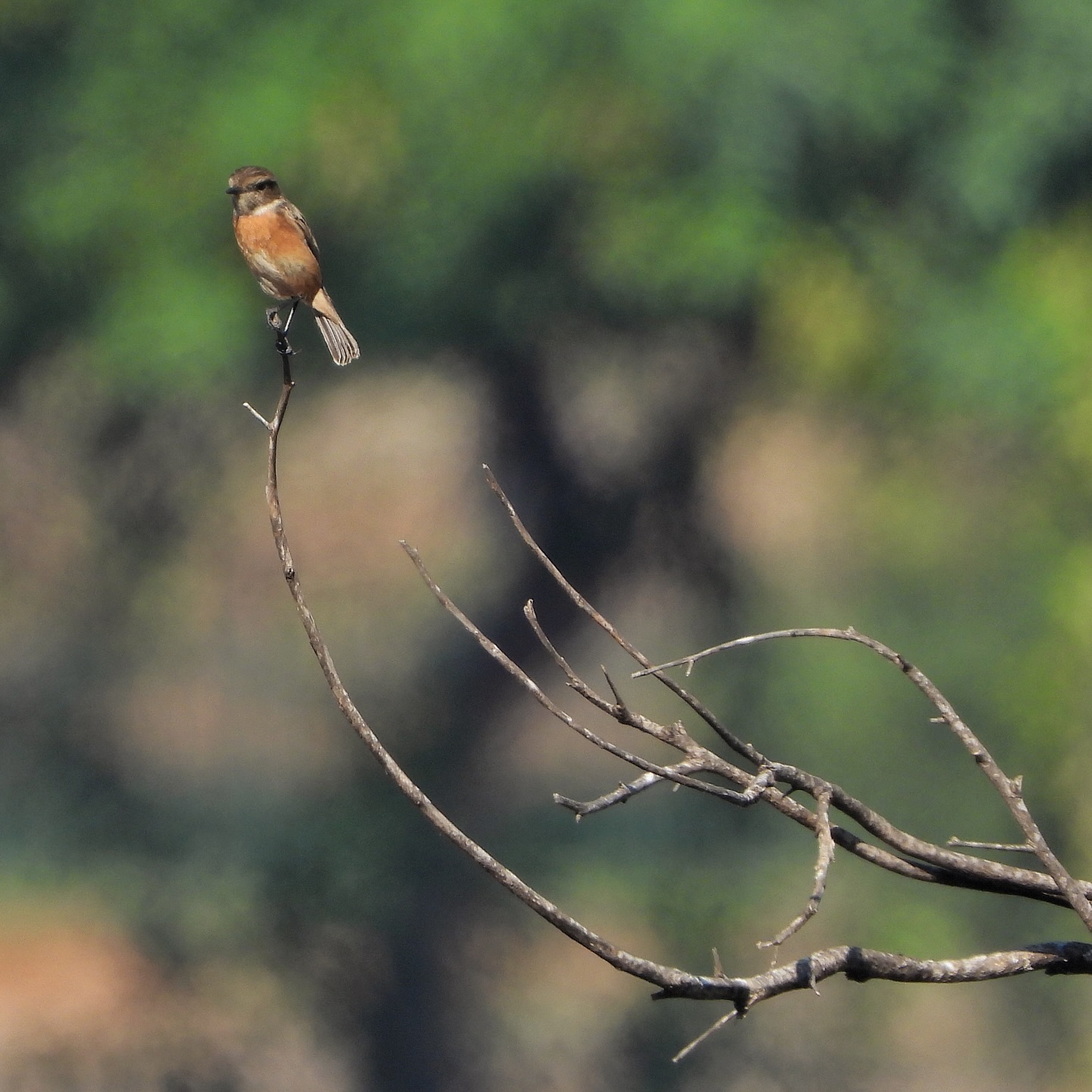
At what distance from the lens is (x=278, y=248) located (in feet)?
8.51

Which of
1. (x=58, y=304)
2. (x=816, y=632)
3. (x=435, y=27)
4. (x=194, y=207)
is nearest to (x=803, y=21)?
(x=435, y=27)

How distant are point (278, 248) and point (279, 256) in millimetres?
18

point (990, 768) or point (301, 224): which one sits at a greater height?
point (301, 224)

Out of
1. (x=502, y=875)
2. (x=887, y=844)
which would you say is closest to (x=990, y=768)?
(x=887, y=844)

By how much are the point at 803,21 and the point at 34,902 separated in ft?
13.0

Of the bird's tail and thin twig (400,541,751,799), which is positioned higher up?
the bird's tail

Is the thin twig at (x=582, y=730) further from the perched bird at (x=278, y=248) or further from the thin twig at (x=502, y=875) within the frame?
the perched bird at (x=278, y=248)

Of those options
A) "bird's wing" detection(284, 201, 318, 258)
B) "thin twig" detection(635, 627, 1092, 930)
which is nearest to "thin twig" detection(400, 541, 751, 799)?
"thin twig" detection(635, 627, 1092, 930)

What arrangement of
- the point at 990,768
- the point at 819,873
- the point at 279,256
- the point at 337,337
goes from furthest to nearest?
the point at 337,337
the point at 279,256
the point at 990,768
the point at 819,873

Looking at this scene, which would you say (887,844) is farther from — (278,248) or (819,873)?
(278,248)

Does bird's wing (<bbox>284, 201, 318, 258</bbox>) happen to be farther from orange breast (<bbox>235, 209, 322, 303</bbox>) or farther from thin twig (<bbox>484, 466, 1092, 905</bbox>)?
thin twig (<bbox>484, 466, 1092, 905</bbox>)

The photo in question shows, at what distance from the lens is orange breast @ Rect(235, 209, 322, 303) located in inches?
102

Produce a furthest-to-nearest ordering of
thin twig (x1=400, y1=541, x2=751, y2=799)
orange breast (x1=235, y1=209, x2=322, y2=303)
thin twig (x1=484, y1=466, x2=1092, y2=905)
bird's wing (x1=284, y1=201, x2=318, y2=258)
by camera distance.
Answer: bird's wing (x1=284, y1=201, x2=318, y2=258) < orange breast (x1=235, y1=209, x2=322, y2=303) < thin twig (x1=484, y1=466, x2=1092, y2=905) < thin twig (x1=400, y1=541, x2=751, y2=799)

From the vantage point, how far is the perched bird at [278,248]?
2.59 m
